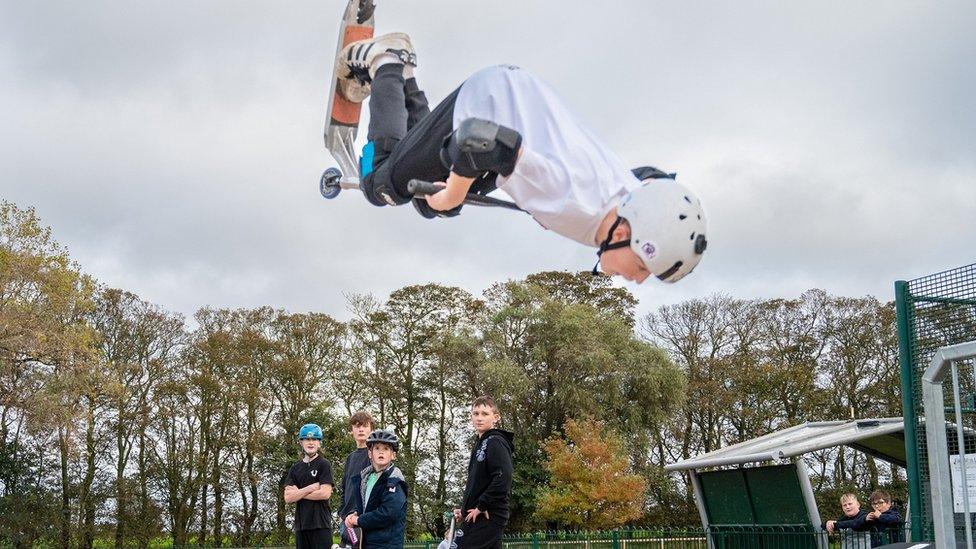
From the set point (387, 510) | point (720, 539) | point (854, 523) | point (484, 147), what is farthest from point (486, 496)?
point (720, 539)

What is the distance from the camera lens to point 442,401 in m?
42.1

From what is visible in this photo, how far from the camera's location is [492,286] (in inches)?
1705

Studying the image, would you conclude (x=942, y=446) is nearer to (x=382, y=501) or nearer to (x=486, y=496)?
(x=486, y=496)

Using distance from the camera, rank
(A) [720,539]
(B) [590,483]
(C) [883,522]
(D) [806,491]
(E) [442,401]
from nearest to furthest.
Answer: (C) [883,522], (D) [806,491], (A) [720,539], (B) [590,483], (E) [442,401]

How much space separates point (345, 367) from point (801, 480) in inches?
1169

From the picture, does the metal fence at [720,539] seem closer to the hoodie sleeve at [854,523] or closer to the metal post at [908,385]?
the hoodie sleeve at [854,523]

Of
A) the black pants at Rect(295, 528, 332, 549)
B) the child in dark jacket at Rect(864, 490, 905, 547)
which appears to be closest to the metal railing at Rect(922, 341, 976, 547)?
the black pants at Rect(295, 528, 332, 549)

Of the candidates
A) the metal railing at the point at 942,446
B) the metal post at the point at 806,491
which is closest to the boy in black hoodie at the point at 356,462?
the metal railing at the point at 942,446

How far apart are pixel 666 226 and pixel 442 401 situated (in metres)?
39.9

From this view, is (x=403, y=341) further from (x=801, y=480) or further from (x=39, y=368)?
(x=801, y=480)

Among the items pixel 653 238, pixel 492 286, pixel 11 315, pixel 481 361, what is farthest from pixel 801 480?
pixel 492 286

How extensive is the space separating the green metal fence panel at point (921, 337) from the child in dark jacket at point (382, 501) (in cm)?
609

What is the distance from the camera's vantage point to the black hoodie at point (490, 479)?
25.7 ft

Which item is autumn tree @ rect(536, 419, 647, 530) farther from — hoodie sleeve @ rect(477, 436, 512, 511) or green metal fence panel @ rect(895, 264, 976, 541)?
hoodie sleeve @ rect(477, 436, 512, 511)
